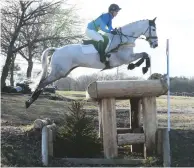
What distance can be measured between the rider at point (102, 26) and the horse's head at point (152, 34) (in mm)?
722

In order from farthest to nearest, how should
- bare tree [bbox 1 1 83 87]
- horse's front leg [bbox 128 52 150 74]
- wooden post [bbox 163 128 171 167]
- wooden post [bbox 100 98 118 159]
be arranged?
bare tree [bbox 1 1 83 87]
horse's front leg [bbox 128 52 150 74]
wooden post [bbox 100 98 118 159]
wooden post [bbox 163 128 171 167]

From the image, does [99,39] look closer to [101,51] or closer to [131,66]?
[101,51]

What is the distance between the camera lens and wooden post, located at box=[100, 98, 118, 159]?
7.14 metres

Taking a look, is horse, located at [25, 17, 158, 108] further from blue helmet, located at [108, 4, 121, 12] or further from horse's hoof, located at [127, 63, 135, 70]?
blue helmet, located at [108, 4, 121, 12]

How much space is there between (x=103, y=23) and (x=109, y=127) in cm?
233

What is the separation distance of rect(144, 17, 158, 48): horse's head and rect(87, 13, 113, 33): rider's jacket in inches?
31.2

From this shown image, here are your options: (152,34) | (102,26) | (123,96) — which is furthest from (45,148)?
(152,34)

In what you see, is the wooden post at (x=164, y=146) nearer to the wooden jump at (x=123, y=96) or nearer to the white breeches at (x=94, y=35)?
the wooden jump at (x=123, y=96)

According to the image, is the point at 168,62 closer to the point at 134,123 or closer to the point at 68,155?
the point at 134,123

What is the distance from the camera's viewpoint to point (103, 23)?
27.0 ft

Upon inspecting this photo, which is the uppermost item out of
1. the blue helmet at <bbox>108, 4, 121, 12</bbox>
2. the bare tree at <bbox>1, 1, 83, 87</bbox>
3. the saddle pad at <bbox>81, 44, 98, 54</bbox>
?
the bare tree at <bbox>1, 1, 83, 87</bbox>

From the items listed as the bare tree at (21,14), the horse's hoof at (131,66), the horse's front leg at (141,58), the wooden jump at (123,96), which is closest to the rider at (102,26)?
the horse's hoof at (131,66)

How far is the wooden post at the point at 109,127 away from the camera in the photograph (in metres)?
7.14

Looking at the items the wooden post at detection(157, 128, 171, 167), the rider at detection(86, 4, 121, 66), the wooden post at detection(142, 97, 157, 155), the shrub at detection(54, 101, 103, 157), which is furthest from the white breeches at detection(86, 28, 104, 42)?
the wooden post at detection(157, 128, 171, 167)
